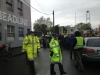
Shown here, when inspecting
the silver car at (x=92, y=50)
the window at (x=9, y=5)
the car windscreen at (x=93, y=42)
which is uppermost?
the window at (x=9, y=5)

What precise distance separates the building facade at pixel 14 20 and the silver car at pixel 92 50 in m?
10.5

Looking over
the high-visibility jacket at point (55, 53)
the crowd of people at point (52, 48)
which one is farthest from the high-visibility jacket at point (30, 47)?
the high-visibility jacket at point (55, 53)

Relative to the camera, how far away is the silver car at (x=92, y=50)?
7.75m

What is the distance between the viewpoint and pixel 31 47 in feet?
23.0

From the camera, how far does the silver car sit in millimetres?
7754

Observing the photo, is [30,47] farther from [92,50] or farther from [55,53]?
[92,50]

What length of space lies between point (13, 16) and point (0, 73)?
14.5 metres

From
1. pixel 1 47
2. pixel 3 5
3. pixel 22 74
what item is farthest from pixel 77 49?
pixel 3 5

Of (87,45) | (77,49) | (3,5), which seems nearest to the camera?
(77,49)

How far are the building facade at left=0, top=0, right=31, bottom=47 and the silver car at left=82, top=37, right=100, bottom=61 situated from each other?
1048cm

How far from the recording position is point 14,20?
21.4 m

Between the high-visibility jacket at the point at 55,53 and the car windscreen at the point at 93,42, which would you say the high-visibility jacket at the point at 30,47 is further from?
the car windscreen at the point at 93,42

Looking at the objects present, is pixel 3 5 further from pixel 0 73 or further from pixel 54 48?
pixel 54 48

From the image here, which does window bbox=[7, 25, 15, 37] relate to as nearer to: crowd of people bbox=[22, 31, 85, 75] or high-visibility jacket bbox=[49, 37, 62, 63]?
crowd of people bbox=[22, 31, 85, 75]
